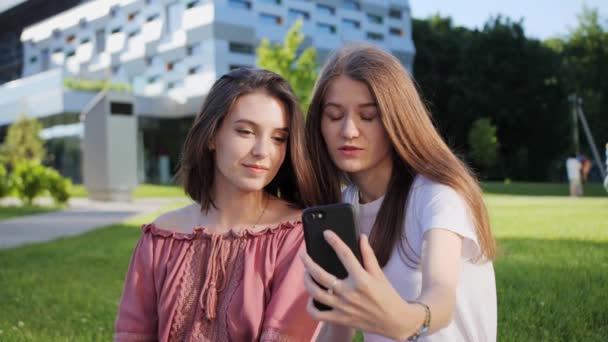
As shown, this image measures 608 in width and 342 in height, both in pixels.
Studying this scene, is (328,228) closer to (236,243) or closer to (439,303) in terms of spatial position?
(439,303)

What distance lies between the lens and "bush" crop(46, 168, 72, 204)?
1652 cm

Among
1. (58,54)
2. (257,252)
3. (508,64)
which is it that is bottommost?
(257,252)

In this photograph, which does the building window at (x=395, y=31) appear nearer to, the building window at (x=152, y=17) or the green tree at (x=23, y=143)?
the building window at (x=152, y=17)

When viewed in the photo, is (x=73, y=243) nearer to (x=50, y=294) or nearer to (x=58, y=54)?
(x=50, y=294)

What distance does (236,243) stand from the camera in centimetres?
223

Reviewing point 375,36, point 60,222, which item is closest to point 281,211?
point 60,222

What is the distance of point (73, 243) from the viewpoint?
8.94 meters

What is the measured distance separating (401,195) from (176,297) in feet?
2.83

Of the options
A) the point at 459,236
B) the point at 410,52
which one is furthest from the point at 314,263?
the point at 410,52

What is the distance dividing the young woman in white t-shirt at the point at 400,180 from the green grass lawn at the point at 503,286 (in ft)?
4.77

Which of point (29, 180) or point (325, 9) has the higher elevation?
point (325, 9)

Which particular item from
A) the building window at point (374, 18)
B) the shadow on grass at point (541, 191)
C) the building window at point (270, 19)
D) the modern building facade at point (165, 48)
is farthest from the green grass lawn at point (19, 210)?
the building window at point (374, 18)

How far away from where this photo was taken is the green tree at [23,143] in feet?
104

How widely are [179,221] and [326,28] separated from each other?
36707mm
